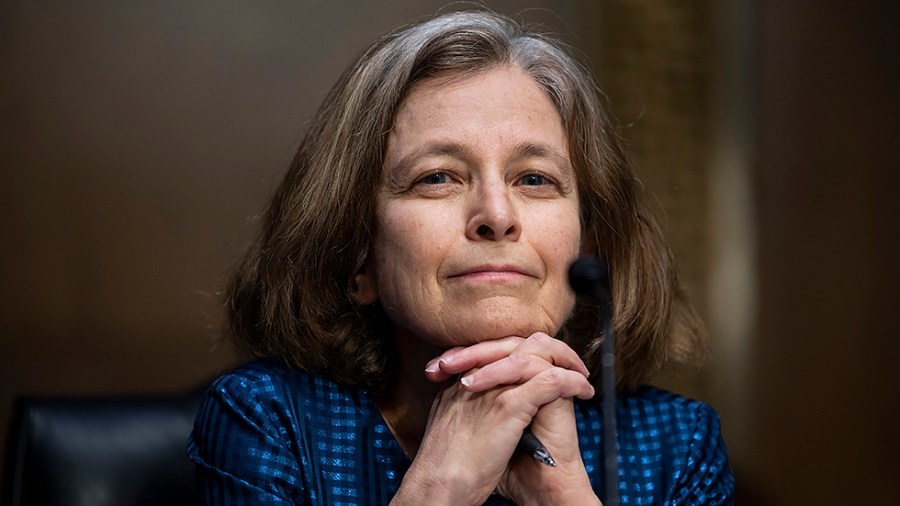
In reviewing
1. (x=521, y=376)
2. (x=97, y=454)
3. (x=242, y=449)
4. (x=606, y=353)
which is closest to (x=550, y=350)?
(x=521, y=376)

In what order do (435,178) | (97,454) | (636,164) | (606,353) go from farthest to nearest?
(636,164), (97,454), (435,178), (606,353)

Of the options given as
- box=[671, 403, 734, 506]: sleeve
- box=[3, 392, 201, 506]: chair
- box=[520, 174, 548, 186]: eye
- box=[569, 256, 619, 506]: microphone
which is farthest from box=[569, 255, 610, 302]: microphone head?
box=[3, 392, 201, 506]: chair

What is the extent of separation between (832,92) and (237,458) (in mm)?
2217

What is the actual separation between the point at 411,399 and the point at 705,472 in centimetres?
49

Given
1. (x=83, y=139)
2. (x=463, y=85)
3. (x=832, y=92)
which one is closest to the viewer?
(x=463, y=85)

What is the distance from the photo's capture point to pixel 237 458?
1.48 meters

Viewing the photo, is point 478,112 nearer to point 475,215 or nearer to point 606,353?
point 475,215

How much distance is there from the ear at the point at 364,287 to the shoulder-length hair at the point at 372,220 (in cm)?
1

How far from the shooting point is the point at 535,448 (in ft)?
4.91

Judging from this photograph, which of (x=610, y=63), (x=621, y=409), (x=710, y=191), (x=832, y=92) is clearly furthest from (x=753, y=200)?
(x=621, y=409)

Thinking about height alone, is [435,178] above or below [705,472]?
above

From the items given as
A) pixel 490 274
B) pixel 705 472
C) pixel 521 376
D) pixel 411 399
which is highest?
pixel 490 274

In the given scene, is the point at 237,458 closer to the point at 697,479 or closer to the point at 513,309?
the point at 513,309

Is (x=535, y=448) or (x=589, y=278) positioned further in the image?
(x=535, y=448)
